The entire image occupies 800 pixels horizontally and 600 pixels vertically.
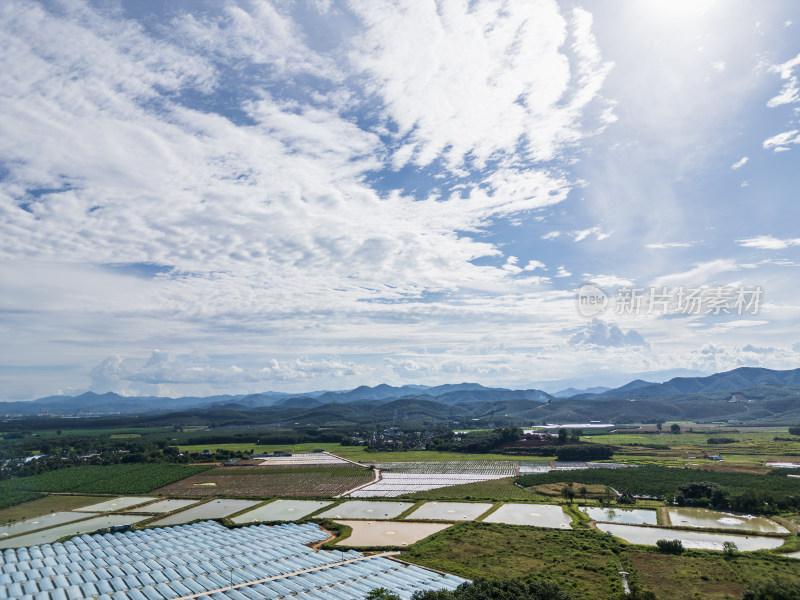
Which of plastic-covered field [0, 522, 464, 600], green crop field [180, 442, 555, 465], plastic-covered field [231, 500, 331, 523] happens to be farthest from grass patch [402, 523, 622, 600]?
green crop field [180, 442, 555, 465]

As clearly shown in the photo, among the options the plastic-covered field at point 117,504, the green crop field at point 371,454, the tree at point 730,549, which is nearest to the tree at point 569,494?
the tree at point 730,549

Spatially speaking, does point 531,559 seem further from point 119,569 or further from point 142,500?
point 142,500

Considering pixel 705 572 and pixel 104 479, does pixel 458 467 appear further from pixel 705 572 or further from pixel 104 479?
pixel 104 479

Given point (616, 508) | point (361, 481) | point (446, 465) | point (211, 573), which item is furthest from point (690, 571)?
point (446, 465)

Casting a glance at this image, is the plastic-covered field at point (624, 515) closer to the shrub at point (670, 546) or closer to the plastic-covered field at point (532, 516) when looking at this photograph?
the plastic-covered field at point (532, 516)

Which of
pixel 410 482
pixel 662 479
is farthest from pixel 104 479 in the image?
pixel 662 479

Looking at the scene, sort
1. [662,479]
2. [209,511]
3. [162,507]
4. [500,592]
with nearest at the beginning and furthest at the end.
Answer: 1. [500,592]
2. [209,511]
3. [162,507]
4. [662,479]
